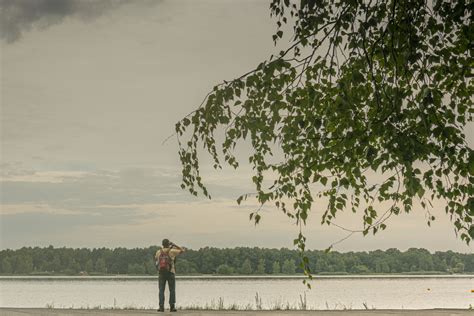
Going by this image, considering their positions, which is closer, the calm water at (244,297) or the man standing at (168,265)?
the man standing at (168,265)

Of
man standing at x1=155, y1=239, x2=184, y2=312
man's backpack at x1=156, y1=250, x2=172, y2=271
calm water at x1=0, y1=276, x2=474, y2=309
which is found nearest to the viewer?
man standing at x1=155, y1=239, x2=184, y2=312

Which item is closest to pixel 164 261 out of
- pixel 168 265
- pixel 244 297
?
pixel 168 265

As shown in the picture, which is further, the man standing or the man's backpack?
the man's backpack

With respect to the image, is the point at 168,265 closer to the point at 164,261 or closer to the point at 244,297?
the point at 164,261

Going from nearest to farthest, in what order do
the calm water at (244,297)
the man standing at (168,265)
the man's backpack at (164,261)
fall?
the man standing at (168,265) → the man's backpack at (164,261) → the calm water at (244,297)

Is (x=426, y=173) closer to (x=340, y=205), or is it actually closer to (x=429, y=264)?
(x=340, y=205)

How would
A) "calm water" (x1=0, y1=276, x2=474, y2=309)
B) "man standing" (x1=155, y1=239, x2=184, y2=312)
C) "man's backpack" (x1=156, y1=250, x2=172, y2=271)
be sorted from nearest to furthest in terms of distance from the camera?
"man standing" (x1=155, y1=239, x2=184, y2=312)
"man's backpack" (x1=156, y1=250, x2=172, y2=271)
"calm water" (x1=0, y1=276, x2=474, y2=309)

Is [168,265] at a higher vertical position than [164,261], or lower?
lower

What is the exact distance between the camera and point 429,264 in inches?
5797

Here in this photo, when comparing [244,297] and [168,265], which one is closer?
[168,265]

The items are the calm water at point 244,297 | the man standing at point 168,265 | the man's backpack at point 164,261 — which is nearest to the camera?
the man standing at point 168,265

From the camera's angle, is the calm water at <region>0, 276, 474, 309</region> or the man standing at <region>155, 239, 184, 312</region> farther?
the calm water at <region>0, 276, 474, 309</region>

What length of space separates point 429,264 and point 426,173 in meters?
144

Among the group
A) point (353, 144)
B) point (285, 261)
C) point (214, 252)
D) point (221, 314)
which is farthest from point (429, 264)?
point (353, 144)
